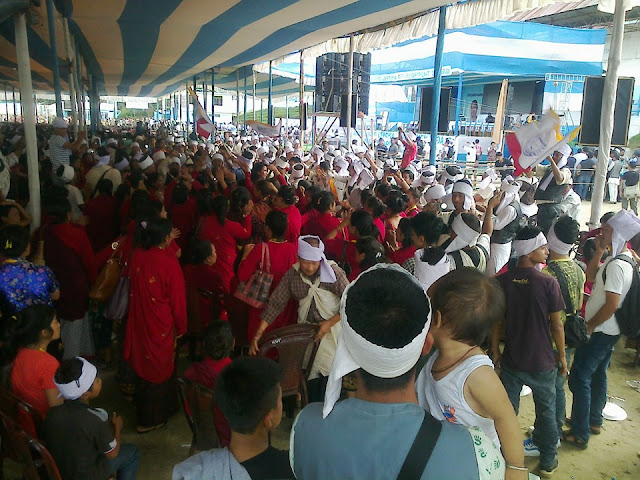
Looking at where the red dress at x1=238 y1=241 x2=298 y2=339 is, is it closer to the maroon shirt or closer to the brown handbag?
the brown handbag

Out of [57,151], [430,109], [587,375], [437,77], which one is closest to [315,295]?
[587,375]

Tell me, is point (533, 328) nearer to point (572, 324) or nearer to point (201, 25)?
point (572, 324)

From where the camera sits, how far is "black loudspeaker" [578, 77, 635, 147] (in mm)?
5539

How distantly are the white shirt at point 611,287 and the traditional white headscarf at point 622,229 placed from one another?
0.07 metres

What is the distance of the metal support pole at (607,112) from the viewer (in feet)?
16.3

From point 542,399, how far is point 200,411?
194cm

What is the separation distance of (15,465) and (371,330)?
9.80 ft

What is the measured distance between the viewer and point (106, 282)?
11.7 ft

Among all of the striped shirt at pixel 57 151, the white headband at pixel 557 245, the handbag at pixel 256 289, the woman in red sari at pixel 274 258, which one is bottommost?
the handbag at pixel 256 289

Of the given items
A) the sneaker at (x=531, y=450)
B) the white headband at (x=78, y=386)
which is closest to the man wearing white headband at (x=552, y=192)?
the sneaker at (x=531, y=450)

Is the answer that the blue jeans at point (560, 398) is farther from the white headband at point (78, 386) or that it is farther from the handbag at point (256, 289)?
the white headband at point (78, 386)

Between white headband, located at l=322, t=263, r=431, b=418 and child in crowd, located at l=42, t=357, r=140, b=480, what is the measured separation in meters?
1.44

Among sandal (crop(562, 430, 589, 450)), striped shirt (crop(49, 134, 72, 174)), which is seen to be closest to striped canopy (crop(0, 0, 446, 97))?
striped shirt (crop(49, 134, 72, 174))

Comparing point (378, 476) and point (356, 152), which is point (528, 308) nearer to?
point (378, 476)
